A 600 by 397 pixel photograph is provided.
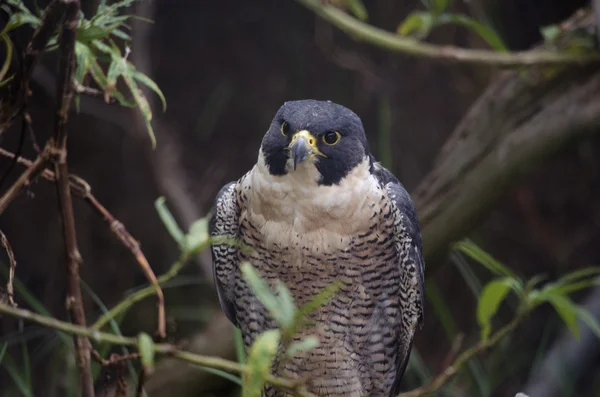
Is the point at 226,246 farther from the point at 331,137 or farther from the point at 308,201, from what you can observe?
the point at 331,137

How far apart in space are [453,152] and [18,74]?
7.45ft

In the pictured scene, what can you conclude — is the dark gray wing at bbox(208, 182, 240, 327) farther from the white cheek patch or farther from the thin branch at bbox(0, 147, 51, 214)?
the thin branch at bbox(0, 147, 51, 214)

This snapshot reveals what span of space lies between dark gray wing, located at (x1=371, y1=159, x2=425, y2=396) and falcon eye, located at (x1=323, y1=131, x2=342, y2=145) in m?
0.29

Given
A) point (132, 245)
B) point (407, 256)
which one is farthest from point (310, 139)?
point (132, 245)

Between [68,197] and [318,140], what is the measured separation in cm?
108

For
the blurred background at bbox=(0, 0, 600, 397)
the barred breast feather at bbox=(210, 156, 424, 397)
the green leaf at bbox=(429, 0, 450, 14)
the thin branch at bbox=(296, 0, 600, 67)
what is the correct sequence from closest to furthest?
the barred breast feather at bbox=(210, 156, 424, 397) → the green leaf at bbox=(429, 0, 450, 14) → the thin branch at bbox=(296, 0, 600, 67) → the blurred background at bbox=(0, 0, 600, 397)

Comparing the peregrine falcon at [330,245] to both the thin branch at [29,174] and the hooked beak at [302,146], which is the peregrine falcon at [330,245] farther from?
the thin branch at [29,174]

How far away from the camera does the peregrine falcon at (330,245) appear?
242 cm

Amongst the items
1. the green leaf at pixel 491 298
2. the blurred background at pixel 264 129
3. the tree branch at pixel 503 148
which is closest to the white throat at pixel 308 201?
the tree branch at pixel 503 148

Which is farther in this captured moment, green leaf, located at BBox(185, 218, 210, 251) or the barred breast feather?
the barred breast feather

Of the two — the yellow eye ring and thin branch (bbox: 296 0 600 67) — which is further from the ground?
thin branch (bbox: 296 0 600 67)

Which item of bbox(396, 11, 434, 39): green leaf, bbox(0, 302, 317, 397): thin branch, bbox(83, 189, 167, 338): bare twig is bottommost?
bbox(0, 302, 317, 397): thin branch

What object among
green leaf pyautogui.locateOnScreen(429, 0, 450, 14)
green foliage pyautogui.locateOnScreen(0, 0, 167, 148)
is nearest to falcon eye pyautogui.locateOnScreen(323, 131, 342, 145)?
green foliage pyautogui.locateOnScreen(0, 0, 167, 148)

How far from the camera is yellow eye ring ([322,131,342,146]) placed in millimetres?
2393
